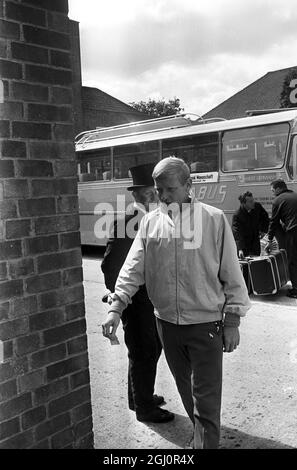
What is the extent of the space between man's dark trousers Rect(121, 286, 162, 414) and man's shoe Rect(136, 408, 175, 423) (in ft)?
0.09

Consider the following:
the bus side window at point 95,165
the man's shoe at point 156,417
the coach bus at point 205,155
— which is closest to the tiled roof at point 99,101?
the bus side window at point 95,165

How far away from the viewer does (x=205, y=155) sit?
10.3m

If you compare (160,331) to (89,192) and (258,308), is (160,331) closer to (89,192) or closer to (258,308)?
(258,308)

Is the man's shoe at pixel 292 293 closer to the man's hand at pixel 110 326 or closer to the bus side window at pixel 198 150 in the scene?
the bus side window at pixel 198 150

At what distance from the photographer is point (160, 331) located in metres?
2.79

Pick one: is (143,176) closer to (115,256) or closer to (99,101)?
(115,256)

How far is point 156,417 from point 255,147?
23.3 ft

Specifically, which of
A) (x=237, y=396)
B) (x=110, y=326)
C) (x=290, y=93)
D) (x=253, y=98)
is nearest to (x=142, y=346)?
(x=110, y=326)

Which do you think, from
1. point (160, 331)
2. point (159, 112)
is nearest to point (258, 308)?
point (160, 331)

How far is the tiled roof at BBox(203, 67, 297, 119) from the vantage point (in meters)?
42.5

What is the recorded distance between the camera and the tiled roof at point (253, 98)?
4253cm

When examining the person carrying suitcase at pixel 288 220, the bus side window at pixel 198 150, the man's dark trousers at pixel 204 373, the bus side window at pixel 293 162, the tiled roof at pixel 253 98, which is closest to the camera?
the man's dark trousers at pixel 204 373

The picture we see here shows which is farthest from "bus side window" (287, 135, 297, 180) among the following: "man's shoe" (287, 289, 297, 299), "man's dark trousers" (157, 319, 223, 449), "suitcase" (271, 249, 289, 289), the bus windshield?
"man's dark trousers" (157, 319, 223, 449)

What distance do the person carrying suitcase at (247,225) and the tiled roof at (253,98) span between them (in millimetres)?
35746
